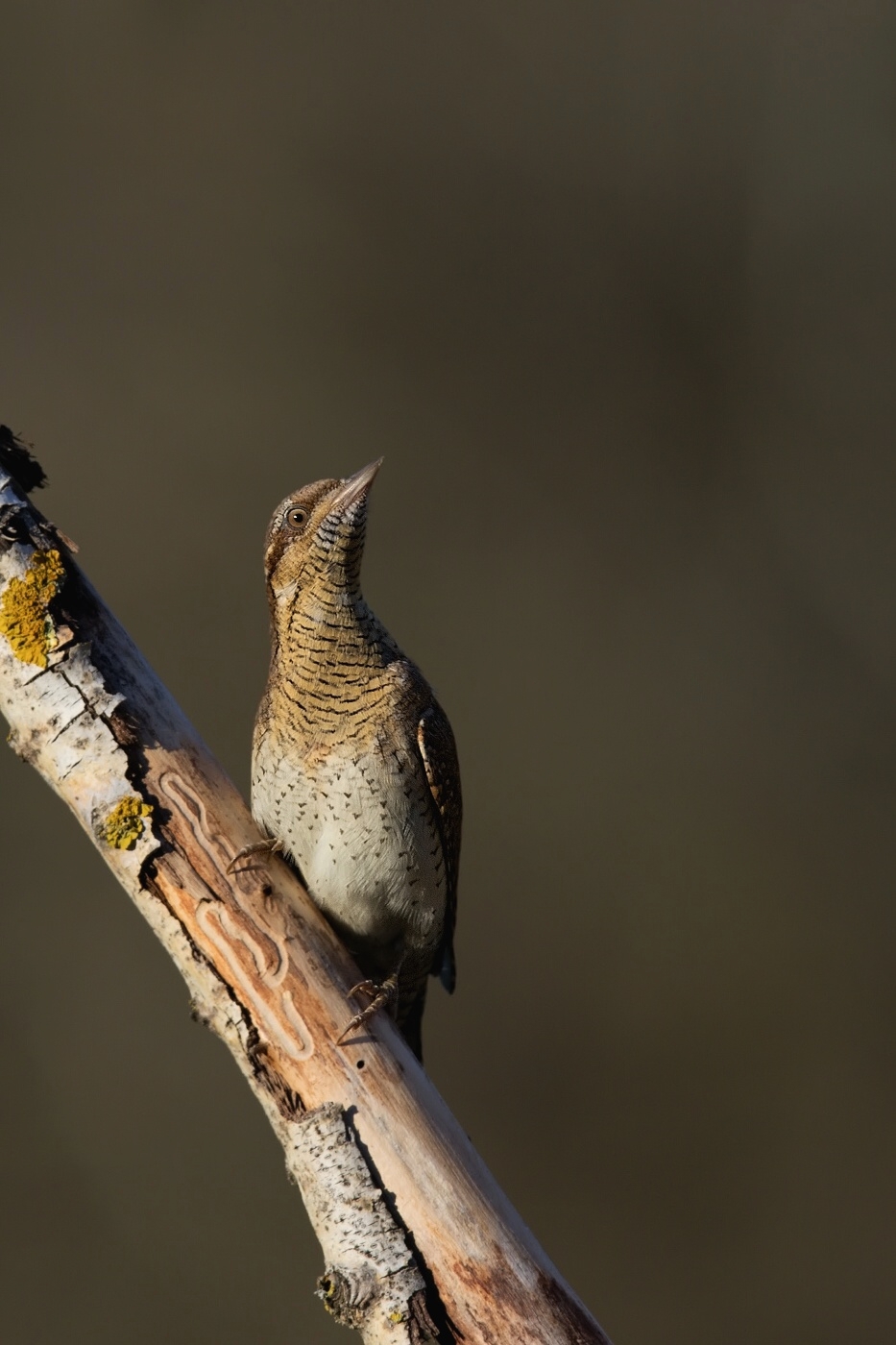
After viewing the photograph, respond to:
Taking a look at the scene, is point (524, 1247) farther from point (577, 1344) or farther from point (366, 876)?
point (366, 876)

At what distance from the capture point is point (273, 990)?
171 centimetres

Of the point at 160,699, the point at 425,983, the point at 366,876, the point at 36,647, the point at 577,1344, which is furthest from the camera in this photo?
the point at 425,983

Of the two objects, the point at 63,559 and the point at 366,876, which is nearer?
the point at 63,559

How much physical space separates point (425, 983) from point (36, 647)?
1.15 m

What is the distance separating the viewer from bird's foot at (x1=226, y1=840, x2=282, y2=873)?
5.84ft

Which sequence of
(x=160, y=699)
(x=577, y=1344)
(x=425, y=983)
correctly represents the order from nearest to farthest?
(x=577, y=1344)
(x=160, y=699)
(x=425, y=983)

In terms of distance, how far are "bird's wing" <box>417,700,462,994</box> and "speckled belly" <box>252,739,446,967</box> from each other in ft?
0.08

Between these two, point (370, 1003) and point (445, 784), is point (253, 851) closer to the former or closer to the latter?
point (370, 1003)

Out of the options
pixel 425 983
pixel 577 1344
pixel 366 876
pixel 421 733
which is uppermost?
pixel 421 733

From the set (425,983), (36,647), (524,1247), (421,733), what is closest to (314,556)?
(421,733)

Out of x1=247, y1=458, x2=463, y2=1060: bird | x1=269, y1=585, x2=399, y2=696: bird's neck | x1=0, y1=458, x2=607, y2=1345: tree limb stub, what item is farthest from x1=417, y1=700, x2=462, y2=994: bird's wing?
x1=0, y1=458, x2=607, y2=1345: tree limb stub

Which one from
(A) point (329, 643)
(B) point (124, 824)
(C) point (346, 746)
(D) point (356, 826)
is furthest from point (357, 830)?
(B) point (124, 824)

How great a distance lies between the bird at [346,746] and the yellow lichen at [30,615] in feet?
1.62

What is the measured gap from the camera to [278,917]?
1780 millimetres
